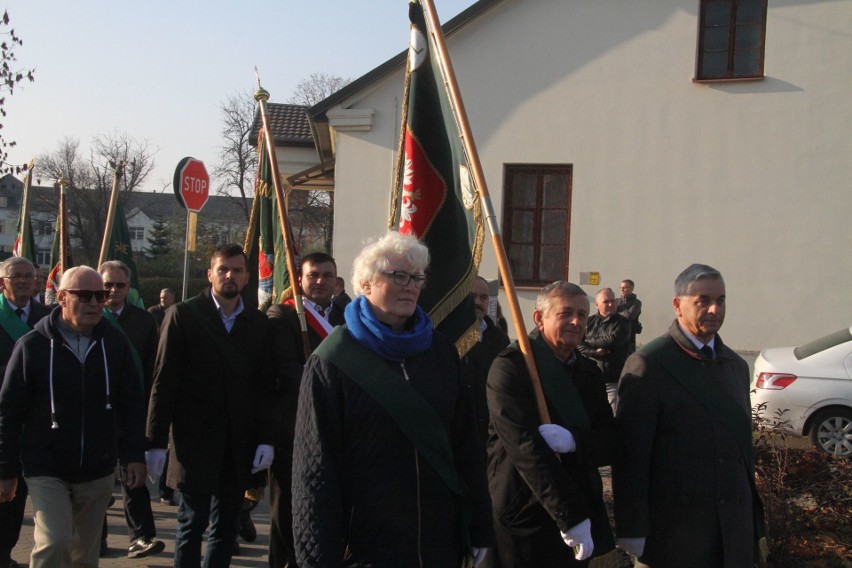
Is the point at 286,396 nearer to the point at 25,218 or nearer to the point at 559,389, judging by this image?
the point at 559,389

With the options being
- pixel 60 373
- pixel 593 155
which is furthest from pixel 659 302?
pixel 60 373

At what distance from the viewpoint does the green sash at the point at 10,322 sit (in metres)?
6.18

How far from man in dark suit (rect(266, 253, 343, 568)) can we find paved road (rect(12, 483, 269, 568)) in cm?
111

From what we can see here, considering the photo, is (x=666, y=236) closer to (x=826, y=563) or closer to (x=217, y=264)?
(x=826, y=563)

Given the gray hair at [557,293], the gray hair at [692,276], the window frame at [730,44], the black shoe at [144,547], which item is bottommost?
the black shoe at [144,547]

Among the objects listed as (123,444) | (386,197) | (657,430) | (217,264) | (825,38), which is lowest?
(123,444)

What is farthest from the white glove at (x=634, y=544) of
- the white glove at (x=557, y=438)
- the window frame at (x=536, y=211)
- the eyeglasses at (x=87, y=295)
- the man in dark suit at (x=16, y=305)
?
the window frame at (x=536, y=211)

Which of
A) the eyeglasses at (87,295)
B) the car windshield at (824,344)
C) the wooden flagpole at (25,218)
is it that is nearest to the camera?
the eyeglasses at (87,295)

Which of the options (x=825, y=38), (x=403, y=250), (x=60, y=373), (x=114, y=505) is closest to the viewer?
(x=403, y=250)

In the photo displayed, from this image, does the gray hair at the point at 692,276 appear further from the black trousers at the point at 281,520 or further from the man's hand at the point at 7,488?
the man's hand at the point at 7,488

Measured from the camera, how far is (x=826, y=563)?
5762 millimetres

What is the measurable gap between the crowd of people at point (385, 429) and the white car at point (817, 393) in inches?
229

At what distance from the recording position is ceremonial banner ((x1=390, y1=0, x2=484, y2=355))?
4988 mm

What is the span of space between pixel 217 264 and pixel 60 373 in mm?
1079
